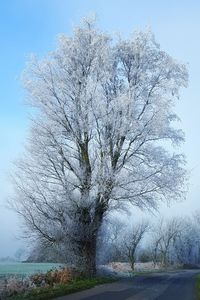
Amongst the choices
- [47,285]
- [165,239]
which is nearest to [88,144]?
[47,285]

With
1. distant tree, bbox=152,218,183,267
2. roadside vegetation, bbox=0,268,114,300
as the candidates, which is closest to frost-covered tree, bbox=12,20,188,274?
roadside vegetation, bbox=0,268,114,300

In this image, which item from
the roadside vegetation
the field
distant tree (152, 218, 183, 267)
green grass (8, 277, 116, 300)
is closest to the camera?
green grass (8, 277, 116, 300)

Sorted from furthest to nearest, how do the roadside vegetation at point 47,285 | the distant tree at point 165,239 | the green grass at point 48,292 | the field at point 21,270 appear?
1. the distant tree at point 165,239
2. the field at point 21,270
3. the roadside vegetation at point 47,285
4. the green grass at point 48,292

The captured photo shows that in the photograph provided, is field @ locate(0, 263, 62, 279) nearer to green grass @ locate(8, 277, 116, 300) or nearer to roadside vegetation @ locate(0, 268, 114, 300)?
roadside vegetation @ locate(0, 268, 114, 300)

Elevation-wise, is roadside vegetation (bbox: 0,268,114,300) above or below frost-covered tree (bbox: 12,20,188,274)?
below

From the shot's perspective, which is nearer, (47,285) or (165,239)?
(47,285)

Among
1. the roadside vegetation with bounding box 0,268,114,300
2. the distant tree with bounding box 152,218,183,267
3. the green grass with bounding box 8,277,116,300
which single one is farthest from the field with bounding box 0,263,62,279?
the distant tree with bounding box 152,218,183,267

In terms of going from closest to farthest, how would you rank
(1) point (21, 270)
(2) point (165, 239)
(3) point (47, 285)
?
(3) point (47, 285) < (1) point (21, 270) < (2) point (165, 239)

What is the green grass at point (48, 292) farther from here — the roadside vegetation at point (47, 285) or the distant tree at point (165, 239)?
the distant tree at point (165, 239)

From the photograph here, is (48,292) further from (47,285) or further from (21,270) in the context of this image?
(21,270)

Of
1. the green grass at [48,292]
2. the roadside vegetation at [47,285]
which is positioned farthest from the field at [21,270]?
the green grass at [48,292]

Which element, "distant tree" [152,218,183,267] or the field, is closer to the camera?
the field

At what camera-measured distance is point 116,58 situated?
104 feet

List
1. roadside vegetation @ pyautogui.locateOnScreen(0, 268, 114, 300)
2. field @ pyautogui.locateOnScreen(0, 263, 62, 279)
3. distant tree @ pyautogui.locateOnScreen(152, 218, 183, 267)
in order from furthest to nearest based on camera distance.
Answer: distant tree @ pyautogui.locateOnScreen(152, 218, 183, 267) → field @ pyautogui.locateOnScreen(0, 263, 62, 279) → roadside vegetation @ pyautogui.locateOnScreen(0, 268, 114, 300)
